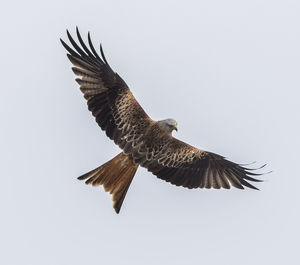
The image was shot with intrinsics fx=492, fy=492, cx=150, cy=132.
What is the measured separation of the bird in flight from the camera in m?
7.12

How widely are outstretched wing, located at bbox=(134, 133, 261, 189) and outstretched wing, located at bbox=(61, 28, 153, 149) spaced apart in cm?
39

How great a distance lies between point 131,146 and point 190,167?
0.98 metres

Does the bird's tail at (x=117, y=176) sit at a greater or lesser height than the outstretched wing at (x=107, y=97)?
lesser

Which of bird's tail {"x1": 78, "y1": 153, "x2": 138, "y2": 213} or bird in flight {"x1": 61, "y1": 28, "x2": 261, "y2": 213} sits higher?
bird in flight {"x1": 61, "y1": 28, "x2": 261, "y2": 213}

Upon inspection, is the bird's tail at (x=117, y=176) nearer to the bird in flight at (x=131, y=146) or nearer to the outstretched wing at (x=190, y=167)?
the bird in flight at (x=131, y=146)

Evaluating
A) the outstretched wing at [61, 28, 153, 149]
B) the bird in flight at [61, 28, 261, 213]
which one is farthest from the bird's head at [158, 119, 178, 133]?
the outstretched wing at [61, 28, 153, 149]

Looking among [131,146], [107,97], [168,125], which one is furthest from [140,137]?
[107,97]

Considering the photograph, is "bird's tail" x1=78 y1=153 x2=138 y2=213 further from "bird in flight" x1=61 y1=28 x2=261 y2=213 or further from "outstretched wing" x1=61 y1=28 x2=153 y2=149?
"outstretched wing" x1=61 y1=28 x2=153 y2=149

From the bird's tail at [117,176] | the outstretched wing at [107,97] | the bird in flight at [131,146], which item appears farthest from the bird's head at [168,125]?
the bird's tail at [117,176]

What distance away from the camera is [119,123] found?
7.32m

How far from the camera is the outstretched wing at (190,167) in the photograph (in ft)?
23.5

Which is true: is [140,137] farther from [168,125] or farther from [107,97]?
[107,97]

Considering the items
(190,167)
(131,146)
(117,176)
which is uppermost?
(190,167)

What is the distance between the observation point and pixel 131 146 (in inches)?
279
